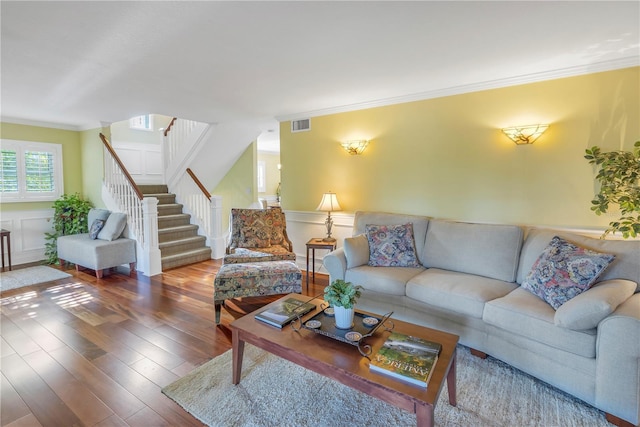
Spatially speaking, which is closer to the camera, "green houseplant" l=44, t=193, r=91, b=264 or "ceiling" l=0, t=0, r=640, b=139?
"ceiling" l=0, t=0, r=640, b=139

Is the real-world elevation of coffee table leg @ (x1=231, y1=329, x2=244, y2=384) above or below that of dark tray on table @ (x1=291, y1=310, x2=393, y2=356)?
below

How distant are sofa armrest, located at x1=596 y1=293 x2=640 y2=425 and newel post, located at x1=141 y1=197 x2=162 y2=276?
485cm

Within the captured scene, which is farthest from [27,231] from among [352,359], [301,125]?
[352,359]

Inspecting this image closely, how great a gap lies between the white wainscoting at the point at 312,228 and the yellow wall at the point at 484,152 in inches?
9.5

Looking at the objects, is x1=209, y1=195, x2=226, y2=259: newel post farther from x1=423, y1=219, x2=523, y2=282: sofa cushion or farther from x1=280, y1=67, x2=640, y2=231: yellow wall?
x1=423, y1=219, x2=523, y2=282: sofa cushion

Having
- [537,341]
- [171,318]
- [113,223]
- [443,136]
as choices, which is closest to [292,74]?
[443,136]

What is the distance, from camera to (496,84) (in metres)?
3.17

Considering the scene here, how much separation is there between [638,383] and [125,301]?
14.1ft

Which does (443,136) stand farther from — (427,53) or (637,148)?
(637,148)

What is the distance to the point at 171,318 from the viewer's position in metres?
3.06

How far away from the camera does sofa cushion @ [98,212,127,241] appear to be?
459 centimetres

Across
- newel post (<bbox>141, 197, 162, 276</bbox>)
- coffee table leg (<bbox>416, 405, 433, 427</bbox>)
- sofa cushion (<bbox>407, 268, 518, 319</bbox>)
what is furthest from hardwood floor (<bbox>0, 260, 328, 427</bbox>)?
sofa cushion (<bbox>407, 268, 518, 319</bbox>)

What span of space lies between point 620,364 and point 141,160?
25.1ft

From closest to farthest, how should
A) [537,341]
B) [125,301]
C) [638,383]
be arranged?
1. [638,383]
2. [537,341]
3. [125,301]
